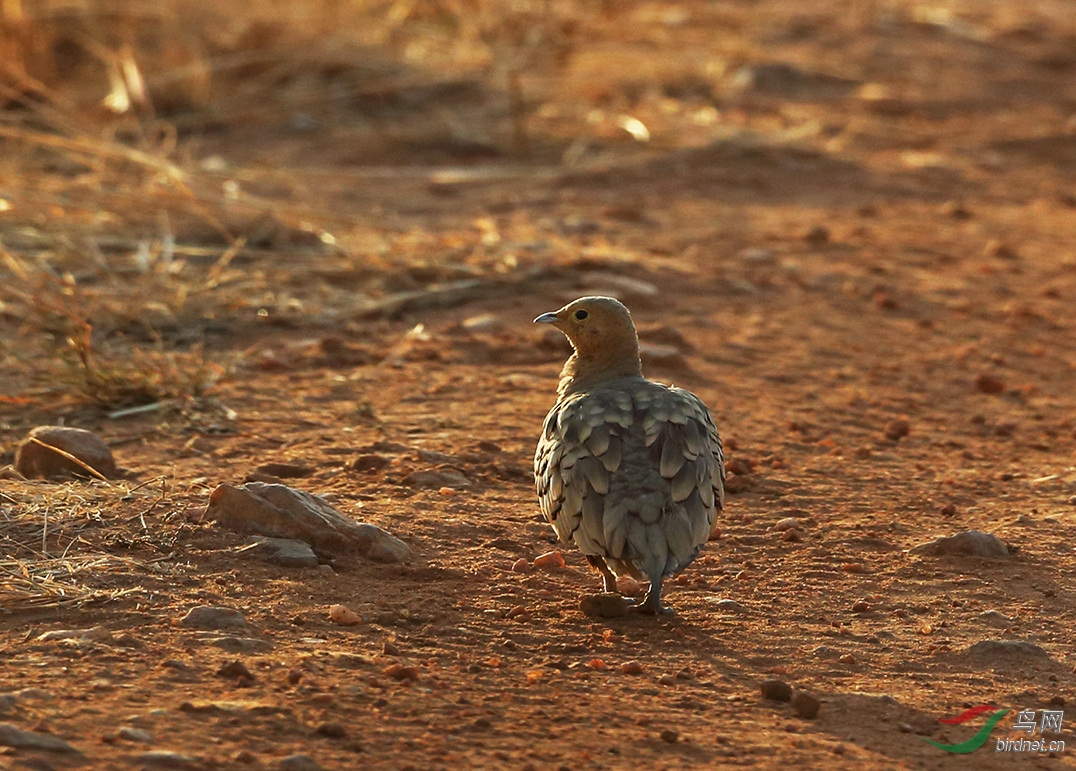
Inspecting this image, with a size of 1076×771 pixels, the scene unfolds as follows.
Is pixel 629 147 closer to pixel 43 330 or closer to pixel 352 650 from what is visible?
pixel 43 330

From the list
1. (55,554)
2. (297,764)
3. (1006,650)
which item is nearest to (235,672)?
(297,764)

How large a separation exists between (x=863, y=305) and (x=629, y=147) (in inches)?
122

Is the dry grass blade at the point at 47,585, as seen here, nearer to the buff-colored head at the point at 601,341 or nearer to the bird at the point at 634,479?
the bird at the point at 634,479

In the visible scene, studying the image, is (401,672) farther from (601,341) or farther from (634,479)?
(601,341)

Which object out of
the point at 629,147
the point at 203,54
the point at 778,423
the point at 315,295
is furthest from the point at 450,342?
the point at 203,54

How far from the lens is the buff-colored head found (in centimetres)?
504

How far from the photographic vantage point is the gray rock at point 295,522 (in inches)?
185

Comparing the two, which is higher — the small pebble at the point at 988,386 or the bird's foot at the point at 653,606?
the small pebble at the point at 988,386

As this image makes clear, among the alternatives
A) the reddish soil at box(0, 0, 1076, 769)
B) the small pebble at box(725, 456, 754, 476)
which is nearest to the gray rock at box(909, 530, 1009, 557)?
the reddish soil at box(0, 0, 1076, 769)

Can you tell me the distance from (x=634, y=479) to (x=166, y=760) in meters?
1.61

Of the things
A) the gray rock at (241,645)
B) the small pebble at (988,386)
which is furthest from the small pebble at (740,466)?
the gray rock at (241,645)

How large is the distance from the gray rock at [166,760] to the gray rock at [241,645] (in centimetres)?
62

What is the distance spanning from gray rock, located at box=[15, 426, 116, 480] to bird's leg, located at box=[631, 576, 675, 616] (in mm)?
1920

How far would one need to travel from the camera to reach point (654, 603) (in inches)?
173
